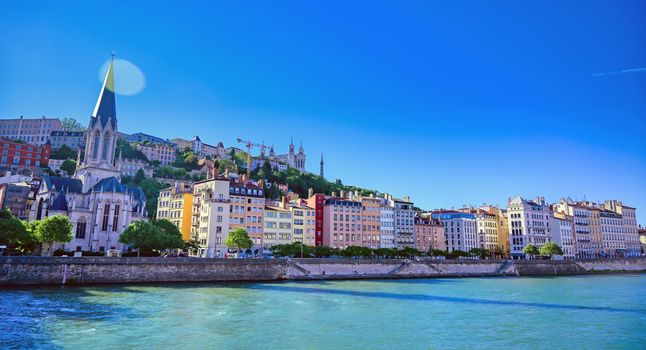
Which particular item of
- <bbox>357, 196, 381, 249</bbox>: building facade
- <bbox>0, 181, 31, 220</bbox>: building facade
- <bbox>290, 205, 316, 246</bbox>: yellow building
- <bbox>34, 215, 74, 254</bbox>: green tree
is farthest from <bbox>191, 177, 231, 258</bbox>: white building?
<bbox>0, 181, 31, 220</bbox>: building facade

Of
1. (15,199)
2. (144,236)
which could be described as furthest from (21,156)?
(144,236)

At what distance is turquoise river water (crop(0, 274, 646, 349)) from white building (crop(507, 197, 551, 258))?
6451 centimetres

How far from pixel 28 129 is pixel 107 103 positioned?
3130 inches

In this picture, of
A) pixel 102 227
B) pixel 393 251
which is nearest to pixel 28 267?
pixel 102 227

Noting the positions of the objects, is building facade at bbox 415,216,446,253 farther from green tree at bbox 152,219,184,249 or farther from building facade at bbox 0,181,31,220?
Result: building facade at bbox 0,181,31,220

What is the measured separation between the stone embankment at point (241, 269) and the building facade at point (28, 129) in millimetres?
107411

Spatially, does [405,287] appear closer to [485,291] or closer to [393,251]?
[485,291]

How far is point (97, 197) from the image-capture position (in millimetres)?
67938

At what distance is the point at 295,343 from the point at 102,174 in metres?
60.1

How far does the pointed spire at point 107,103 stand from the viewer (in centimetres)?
7681

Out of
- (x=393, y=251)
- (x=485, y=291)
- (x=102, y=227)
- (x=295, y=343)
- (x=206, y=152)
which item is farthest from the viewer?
(x=206, y=152)

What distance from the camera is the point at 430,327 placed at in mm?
30766

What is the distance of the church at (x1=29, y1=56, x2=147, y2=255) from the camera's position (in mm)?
66188

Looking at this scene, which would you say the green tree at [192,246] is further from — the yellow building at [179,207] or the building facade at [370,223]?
the building facade at [370,223]
